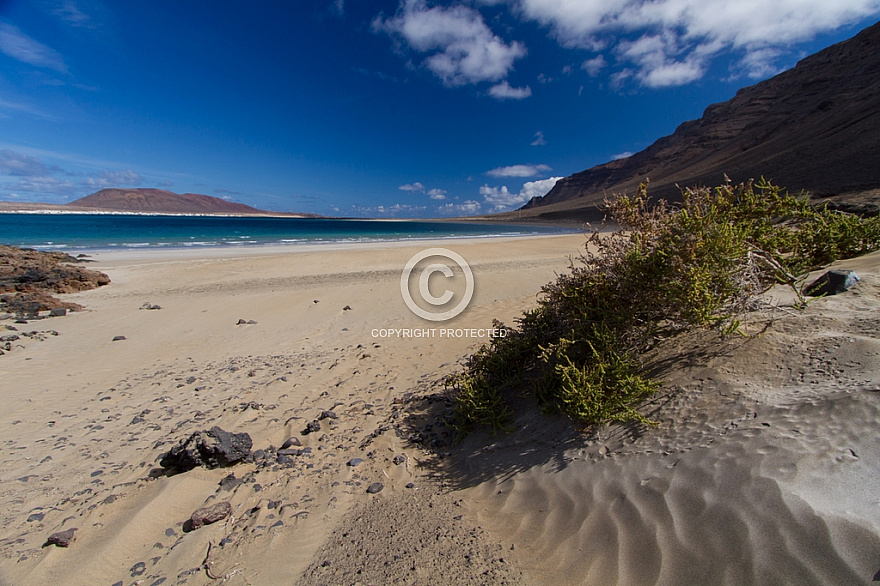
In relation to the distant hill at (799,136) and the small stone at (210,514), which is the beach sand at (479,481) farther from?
the distant hill at (799,136)

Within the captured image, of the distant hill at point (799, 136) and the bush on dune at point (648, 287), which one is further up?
the distant hill at point (799, 136)

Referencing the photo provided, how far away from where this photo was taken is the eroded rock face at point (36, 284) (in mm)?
8961

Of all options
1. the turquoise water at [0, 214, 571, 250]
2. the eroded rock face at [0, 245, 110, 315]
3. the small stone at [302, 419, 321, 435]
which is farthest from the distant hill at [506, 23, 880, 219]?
the turquoise water at [0, 214, 571, 250]

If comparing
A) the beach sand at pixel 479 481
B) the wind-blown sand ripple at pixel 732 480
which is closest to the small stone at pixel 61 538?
the beach sand at pixel 479 481

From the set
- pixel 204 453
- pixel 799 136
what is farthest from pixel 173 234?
pixel 799 136

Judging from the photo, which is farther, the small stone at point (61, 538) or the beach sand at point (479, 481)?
the small stone at point (61, 538)

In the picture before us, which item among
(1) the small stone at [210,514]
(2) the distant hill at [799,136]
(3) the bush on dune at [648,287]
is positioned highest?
(2) the distant hill at [799,136]

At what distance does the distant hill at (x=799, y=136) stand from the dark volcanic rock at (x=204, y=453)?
4.25m

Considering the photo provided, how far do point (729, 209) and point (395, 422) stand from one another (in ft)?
12.1

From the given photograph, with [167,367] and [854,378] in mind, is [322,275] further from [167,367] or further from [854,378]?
[854,378]

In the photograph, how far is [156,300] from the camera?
34.4 feet

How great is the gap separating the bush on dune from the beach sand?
26cm

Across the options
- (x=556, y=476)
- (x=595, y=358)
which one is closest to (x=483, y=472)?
(x=556, y=476)

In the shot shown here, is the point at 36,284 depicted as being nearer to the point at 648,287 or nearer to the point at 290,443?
the point at 290,443
